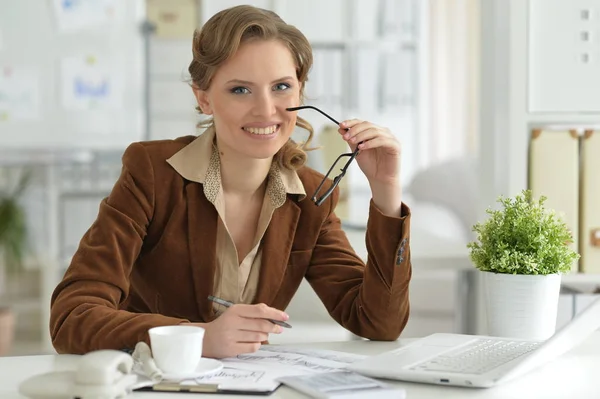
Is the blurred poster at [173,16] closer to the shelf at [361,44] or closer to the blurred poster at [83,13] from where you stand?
the blurred poster at [83,13]

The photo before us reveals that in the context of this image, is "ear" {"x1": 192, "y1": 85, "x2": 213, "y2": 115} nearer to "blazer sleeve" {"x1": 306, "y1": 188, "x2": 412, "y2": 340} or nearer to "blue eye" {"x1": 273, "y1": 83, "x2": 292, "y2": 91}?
"blue eye" {"x1": 273, "y1": 83, "x2": 292, "y2": 91}

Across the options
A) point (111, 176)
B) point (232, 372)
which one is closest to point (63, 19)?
point (111, 176)

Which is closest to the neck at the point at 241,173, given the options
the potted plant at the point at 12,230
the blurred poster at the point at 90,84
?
the potted plant at the point at 12,230

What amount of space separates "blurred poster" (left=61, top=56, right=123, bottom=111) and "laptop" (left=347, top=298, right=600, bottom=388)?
11.5ft

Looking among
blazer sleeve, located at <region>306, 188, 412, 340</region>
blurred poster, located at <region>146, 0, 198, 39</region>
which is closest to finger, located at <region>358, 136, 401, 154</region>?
blazer sleeve, located at <region>306, 188, 412, 340</region>

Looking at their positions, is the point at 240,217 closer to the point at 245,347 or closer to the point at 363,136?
the point at 363,136

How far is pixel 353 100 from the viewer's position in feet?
17.7

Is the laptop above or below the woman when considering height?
below

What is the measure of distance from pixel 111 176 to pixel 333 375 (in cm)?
391

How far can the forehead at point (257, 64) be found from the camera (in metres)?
1.39

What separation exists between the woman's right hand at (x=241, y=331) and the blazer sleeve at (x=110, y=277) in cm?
8

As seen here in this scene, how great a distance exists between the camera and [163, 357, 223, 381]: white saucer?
3.33 ft

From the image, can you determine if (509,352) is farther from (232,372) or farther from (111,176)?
(111,176)

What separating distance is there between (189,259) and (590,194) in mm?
960
